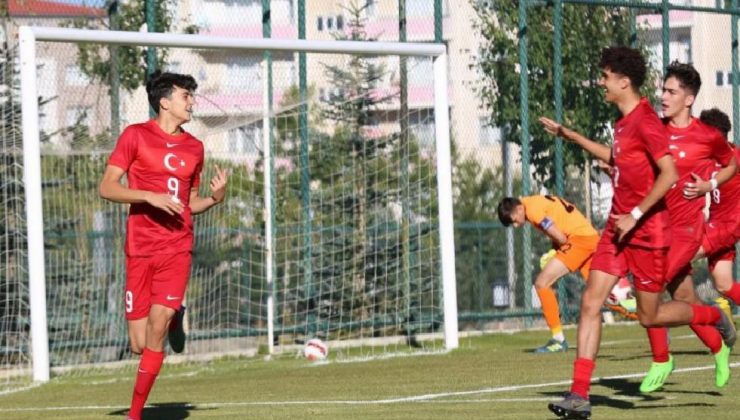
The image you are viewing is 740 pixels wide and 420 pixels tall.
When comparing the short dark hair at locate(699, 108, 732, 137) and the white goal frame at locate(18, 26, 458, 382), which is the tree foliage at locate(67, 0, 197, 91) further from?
the short dark hair at locate(699, 108, 732, 137)

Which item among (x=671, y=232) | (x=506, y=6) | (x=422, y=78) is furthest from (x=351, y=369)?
(x=506, y=6)

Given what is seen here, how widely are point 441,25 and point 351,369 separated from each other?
6300 mm

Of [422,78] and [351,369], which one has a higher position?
[422,78]

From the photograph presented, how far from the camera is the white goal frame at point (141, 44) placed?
569 inches

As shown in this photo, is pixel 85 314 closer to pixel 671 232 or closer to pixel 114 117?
pixel 114 117

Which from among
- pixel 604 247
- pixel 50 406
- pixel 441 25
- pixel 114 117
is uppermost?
pixel 441 25

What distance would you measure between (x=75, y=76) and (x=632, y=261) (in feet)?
28.8

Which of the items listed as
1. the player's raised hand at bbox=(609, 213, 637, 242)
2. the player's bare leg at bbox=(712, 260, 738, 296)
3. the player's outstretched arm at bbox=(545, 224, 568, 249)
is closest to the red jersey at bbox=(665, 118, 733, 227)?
the player's raised hand at bbox=(609, 213, 637, 242)

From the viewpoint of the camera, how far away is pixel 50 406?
41.0 feet

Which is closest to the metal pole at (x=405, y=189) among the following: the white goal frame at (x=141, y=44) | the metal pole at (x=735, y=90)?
the white goal frame at (x=141, y=44)

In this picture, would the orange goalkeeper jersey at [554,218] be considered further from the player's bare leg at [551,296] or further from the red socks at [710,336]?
the red socks at [710,336]

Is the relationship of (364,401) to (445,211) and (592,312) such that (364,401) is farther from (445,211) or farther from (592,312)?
(445,211)

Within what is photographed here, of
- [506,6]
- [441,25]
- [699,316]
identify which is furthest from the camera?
[506,6]

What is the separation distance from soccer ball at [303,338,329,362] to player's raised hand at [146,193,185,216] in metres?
6.59
